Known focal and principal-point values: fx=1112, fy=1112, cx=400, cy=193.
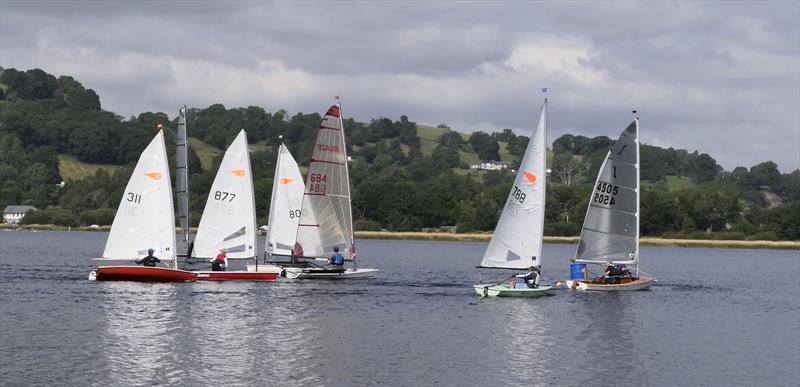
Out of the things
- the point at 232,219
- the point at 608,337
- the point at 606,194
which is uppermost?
the point at 606,194

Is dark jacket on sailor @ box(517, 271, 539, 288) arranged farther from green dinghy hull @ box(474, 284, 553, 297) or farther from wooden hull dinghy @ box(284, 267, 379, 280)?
wooden hull dinghy @ box(284, 267, 379, 280)

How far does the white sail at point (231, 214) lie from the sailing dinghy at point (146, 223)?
12.9 feet

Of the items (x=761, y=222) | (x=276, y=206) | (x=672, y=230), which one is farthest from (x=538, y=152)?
(x=761, y=222)

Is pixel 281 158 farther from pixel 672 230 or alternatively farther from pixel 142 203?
pixel 672 230

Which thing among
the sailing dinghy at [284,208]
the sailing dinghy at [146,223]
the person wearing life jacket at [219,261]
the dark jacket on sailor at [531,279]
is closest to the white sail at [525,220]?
the dark jacket on sailor at [531,279]

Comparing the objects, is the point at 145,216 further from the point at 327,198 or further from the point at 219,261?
the point at 327,198

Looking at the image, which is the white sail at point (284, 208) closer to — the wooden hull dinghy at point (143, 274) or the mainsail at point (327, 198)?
the mainsail at point (327, 198)

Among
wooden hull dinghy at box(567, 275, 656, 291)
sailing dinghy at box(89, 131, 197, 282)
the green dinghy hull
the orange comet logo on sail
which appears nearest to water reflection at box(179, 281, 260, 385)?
sailing dinghy at box(89, 131, 197, 282)

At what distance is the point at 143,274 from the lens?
209 ft

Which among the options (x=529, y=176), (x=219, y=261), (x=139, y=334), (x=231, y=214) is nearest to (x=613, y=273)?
(x=529, y=176)

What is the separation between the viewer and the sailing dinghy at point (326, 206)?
224 ft

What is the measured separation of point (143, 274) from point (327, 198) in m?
12.2

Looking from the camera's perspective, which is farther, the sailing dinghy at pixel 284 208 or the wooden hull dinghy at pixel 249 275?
the sailing dinghy at pixel 284 208

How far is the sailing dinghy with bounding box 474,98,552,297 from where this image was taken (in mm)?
61344
